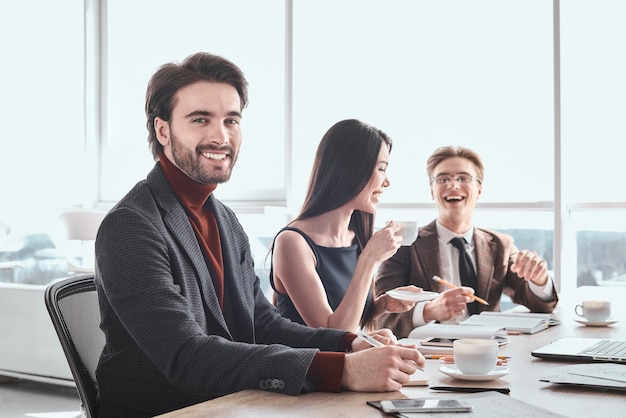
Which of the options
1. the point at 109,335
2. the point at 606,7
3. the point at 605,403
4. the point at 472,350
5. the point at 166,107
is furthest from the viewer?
the point at 606,7

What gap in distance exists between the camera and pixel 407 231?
8.07ft

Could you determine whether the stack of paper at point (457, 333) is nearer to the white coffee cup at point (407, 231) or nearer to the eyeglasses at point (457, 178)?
the white coffee cup at point (407, 231)

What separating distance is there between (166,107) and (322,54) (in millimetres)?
3439

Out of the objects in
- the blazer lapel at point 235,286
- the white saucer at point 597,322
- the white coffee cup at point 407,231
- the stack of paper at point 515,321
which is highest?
the white coffee cup at point 407,231

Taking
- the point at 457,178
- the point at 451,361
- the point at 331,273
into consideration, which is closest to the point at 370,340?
the point at 451,361

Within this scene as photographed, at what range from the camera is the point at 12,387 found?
4641mm

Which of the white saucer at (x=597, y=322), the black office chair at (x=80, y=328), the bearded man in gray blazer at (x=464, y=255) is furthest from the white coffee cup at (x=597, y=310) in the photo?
the black office chair at (x=80, y=328)

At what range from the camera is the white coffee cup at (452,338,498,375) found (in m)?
1.41

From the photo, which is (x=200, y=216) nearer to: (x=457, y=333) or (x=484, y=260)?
(x=457, y=333)

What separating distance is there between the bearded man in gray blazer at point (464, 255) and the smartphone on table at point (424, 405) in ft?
4.64

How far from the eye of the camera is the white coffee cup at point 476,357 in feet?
4.63

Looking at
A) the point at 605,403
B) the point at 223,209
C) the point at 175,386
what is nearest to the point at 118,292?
the point at 175,386

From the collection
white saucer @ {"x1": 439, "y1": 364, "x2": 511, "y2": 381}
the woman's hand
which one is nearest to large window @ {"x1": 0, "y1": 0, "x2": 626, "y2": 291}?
the woman's hand

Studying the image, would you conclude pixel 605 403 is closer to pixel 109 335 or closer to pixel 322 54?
pixel 109 335
